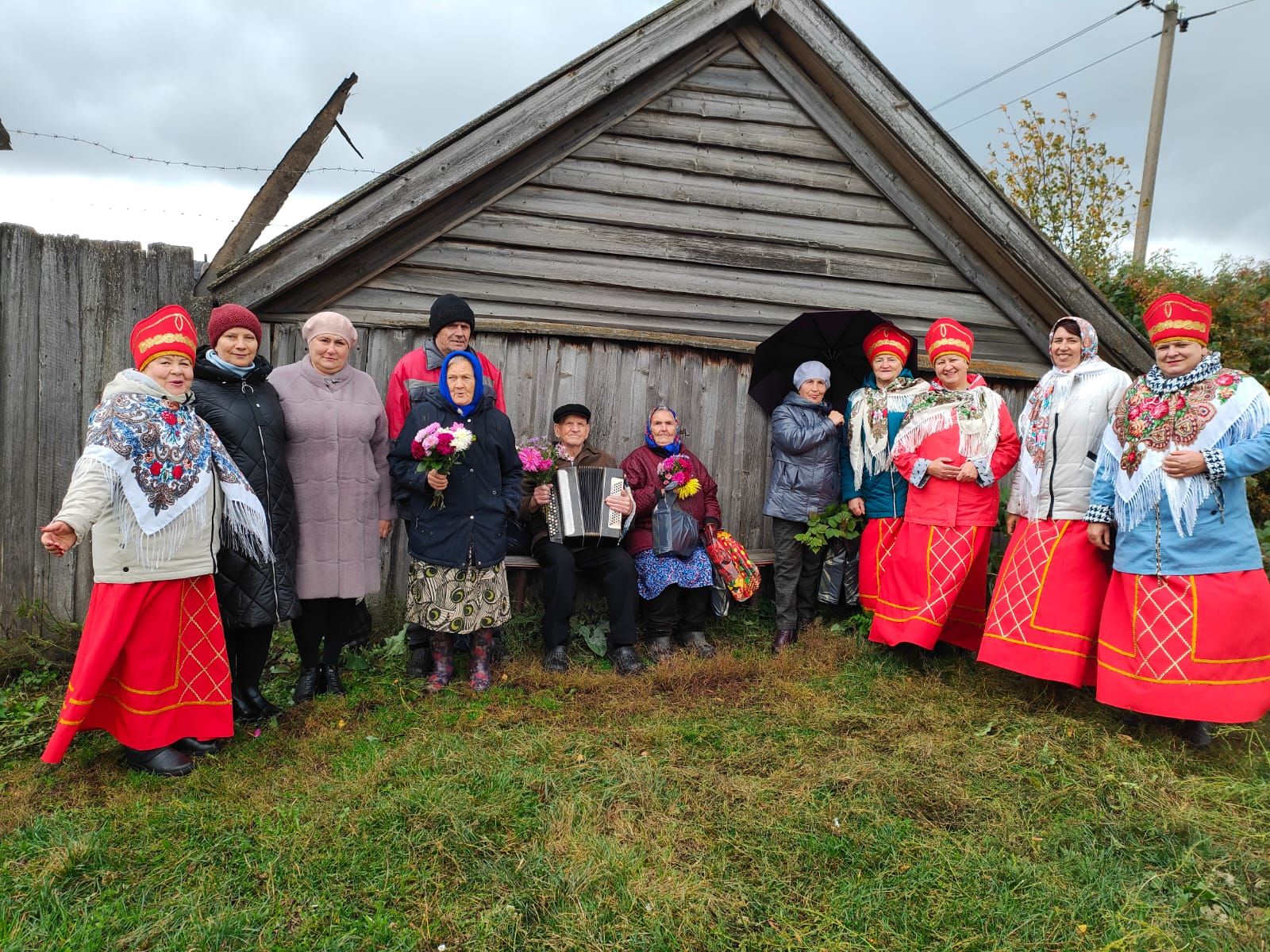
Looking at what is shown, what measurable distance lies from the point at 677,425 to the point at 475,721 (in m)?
2.52

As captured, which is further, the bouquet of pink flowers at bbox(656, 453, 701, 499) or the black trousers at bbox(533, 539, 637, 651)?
the bouquet of pink flowers at bbox(656, 453, 701, 499)

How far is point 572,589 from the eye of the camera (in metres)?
5.08

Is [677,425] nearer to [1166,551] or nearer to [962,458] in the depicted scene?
[962,458]

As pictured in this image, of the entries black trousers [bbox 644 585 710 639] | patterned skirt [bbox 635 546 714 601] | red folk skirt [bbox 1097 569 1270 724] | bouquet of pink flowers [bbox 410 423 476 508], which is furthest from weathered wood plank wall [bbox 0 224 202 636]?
red folk skirt [bbox 1097 569 1270 724]

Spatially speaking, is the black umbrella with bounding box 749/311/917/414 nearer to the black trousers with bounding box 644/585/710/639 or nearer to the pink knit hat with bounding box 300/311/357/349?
the black trousers with bounding box 644/585/710/639

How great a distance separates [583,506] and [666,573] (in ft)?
2.43

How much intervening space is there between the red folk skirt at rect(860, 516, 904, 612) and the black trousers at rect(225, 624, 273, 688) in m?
3.63

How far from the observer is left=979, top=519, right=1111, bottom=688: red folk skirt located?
4.29 m

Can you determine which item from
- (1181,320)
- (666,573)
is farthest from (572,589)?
(1181,320)

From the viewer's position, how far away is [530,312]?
5.58 meters

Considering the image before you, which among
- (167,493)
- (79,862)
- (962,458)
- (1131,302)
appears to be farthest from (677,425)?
(1131,302)

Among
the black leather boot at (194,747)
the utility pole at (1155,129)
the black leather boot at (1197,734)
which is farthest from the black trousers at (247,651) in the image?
the utility pole at (1155,129)

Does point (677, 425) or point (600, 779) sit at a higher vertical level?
point (677, 425)

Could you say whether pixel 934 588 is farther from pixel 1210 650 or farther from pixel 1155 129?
pixel 1155 129
